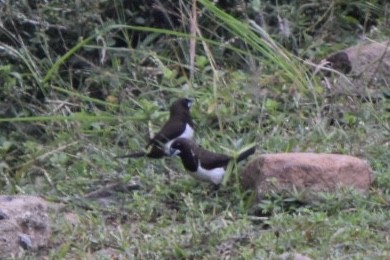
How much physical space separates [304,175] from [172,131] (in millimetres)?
1302

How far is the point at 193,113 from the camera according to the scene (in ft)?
24.9

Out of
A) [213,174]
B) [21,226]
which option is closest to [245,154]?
[213,174]

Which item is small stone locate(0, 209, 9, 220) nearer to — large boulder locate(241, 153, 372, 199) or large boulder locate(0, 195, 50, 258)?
large boulder locate(0, 195, 50, 258)

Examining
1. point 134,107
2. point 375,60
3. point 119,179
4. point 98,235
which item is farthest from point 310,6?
point 98,235

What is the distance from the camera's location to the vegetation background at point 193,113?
573 centimetres

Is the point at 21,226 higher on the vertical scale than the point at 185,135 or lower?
higher

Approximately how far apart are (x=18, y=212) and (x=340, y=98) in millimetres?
2584

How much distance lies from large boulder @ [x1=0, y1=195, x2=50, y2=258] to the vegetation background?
0.06 m

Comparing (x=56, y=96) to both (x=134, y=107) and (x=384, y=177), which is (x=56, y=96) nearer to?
(x=134, y=107)

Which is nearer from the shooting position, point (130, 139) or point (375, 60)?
point (130, 139)

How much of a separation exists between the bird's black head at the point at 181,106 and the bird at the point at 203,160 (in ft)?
2.18

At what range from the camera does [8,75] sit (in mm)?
8047

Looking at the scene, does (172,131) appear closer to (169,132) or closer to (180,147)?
(169,132)

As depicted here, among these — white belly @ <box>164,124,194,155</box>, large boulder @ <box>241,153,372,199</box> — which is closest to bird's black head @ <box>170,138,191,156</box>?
white belly @ <box>164,124,194,155</box>
